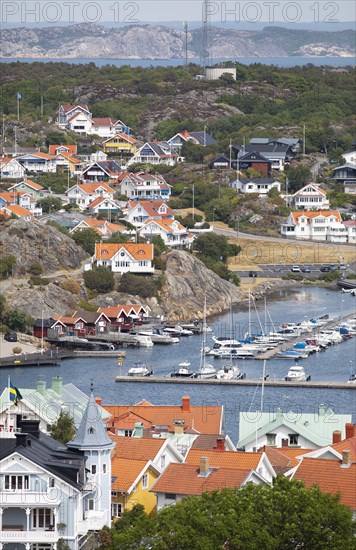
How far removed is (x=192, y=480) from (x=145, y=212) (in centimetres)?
5959

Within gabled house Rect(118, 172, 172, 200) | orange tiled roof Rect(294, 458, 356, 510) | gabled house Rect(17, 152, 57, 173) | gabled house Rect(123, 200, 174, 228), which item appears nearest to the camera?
orange tiled roof Rect(294, 458, 356, 510)

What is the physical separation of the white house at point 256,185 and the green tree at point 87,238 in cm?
1845

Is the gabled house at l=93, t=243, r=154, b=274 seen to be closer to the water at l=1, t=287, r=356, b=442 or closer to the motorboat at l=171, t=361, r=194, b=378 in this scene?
the water at l=1, t=287, r=356, b=442

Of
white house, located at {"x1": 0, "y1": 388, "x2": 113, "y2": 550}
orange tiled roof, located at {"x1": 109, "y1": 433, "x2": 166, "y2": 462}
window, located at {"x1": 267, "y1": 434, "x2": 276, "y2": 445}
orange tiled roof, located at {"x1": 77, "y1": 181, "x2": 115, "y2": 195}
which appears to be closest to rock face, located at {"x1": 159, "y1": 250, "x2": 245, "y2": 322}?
orange tiled roof, located at {"x1": 77, "y1": 181, "x2": 115, "y2": 195}

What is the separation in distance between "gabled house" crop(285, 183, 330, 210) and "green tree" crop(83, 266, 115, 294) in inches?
926

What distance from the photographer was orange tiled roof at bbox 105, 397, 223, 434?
36438 millimetres

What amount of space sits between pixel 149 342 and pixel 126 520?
40.6 metres

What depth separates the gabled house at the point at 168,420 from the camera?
3585 cm

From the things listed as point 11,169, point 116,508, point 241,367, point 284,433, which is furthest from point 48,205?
point 116,508

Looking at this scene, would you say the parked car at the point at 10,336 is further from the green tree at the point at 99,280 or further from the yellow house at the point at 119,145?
the yellow house at the point at 119,145

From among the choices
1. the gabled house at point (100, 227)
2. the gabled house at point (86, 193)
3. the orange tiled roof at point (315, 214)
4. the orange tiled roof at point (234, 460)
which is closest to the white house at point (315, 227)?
the orange tiled roof at point (315, 214)

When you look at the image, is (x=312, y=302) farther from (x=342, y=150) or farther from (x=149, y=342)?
(x=342, y=150)

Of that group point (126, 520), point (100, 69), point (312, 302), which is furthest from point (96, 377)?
point (100, 69)

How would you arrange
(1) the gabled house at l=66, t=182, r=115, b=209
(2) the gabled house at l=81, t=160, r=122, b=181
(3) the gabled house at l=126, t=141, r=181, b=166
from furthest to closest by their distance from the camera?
(3) the gabled house at l=126, t=141, r=181, b=166 < (2) the gabled house at l=81, t=160, r=122, b=181 < (1) the gabled house at l=66, t=182, r=115, b=209
